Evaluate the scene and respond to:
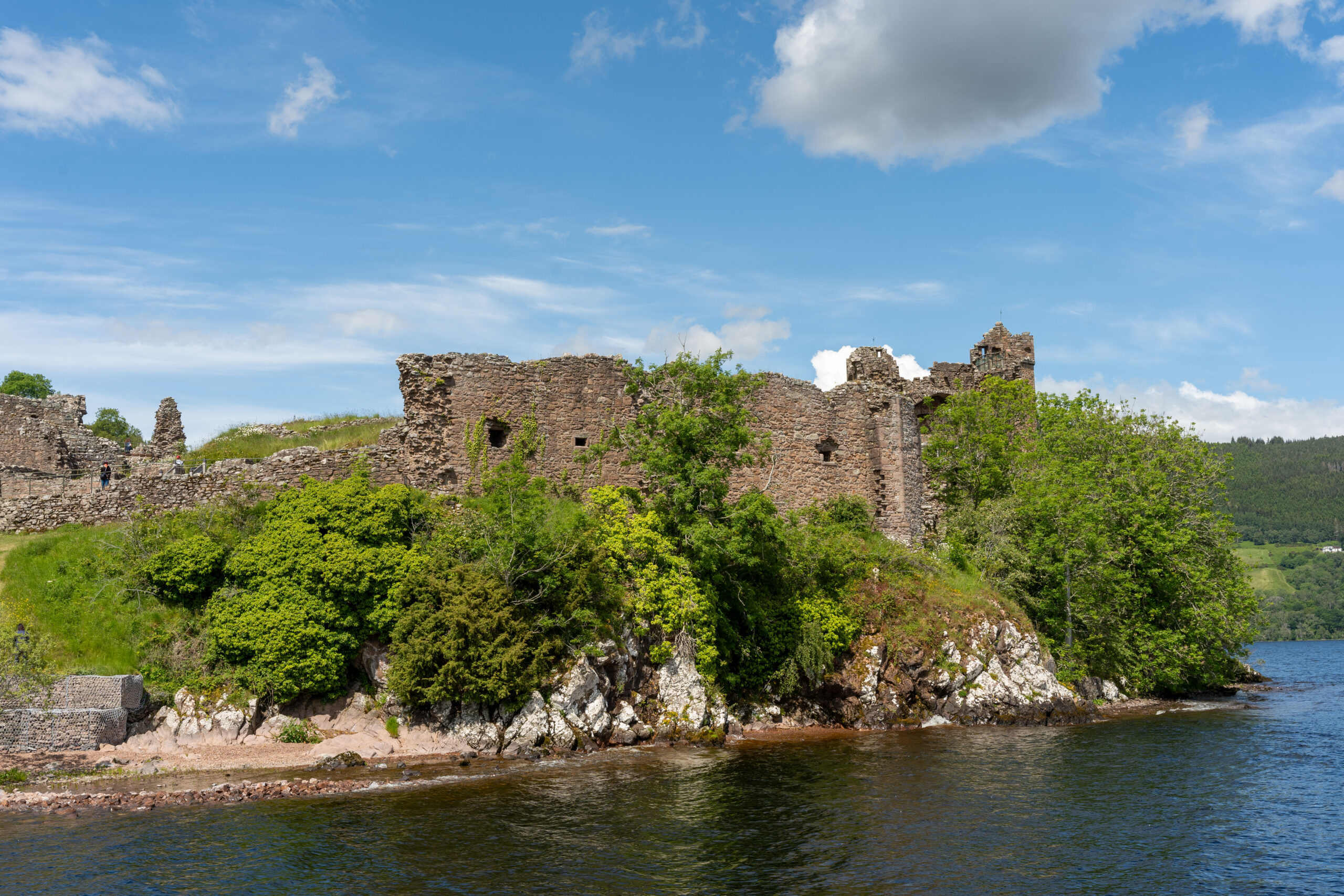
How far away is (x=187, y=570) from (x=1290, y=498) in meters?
195

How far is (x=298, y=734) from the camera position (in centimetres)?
2422

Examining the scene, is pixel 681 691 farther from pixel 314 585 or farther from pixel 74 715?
pixel 74 715

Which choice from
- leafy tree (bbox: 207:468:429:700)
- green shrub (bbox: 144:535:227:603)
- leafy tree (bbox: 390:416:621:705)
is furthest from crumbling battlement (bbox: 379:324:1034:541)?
green shrub (bbox: 144:535:227:603)

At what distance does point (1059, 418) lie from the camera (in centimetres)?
4347

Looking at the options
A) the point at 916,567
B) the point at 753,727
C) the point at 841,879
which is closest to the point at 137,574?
the point at 753,727

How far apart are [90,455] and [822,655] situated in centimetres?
3295

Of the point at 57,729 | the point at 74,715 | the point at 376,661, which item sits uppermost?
the point at 376,661

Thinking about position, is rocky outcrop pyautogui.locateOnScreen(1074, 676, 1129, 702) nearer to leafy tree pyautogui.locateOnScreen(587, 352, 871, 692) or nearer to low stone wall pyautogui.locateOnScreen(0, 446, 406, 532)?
leafy tree pyautogui.locateOnScreen(587, 352, 871, 692)

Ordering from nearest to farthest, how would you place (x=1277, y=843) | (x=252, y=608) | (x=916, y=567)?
1. (x=1277, y=843)
2. (x=252, y=608)
3. (x=916, y=567)

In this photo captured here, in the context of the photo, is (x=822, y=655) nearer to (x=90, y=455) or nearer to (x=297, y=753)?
(x=297, y=753)

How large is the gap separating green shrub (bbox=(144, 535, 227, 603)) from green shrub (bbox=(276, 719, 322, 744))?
15.7 ft

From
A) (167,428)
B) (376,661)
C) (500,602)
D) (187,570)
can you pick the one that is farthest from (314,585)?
(167,428)

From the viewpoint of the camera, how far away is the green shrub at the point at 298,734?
24.1 m

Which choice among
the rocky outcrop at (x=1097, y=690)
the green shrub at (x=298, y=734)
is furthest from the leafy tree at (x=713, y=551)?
the rocky outcrop at (x=1097, y=690)
